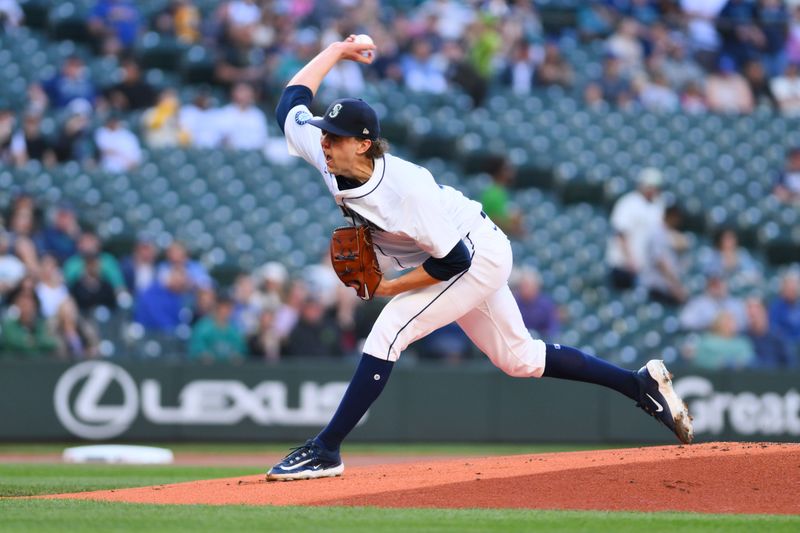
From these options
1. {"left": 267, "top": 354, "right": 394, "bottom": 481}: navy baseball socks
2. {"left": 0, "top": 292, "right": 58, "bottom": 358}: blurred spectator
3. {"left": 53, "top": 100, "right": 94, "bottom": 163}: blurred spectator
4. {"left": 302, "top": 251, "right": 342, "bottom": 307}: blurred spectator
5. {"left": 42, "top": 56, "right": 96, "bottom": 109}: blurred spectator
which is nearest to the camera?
{"left": 267, "top": 354, "right": 394, "bottom": 481}: navy baseball socks

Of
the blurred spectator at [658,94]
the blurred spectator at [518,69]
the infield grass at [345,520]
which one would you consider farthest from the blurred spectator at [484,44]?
the infield grass at [345,520]

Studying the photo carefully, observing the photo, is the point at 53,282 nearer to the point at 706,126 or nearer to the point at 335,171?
the point at 335,171

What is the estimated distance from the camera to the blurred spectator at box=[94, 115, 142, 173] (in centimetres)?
1383

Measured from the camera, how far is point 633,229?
46.4 feet

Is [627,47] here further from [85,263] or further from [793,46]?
[85,263]

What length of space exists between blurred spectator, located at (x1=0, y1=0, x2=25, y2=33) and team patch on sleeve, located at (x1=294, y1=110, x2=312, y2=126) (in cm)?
1039

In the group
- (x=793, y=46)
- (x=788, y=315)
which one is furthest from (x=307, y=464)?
(x=793, y=46)

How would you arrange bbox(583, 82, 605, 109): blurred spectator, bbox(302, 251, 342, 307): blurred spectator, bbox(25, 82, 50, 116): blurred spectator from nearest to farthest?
bbox(302, 251, 342, 307): blurred spectator → bbox(25, 82, 50, 116): blurred spectator → bbox(583, 82, 605, 109): blurred spectator

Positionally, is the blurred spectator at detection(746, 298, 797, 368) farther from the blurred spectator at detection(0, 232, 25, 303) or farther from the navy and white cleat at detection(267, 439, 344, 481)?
the navy and white cleat at detection(267, 439, 344, 481)

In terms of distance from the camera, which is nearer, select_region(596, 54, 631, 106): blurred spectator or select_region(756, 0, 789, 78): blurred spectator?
select_region(596, 54, 631, 106): blurred spectator

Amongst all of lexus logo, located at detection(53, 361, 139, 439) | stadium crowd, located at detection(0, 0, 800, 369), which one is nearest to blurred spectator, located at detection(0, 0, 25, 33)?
stadium crowd, located at detection(0, 0, 800, 369)

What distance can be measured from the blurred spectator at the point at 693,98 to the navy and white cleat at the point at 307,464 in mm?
12563

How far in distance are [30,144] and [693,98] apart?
8.99 meters

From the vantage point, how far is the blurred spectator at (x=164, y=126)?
1429 centimetres
